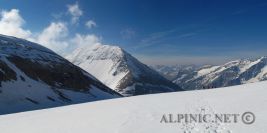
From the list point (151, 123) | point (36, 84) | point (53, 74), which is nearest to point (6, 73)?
point (36, 84)

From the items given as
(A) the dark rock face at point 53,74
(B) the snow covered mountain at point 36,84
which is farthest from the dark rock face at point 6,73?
(A) the dark rock face at point 53,74

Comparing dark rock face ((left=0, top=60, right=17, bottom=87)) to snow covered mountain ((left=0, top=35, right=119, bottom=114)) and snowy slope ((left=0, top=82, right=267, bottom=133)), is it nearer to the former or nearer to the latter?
snow covered mountain ((left=0, top=35, right=119, bottom=114))

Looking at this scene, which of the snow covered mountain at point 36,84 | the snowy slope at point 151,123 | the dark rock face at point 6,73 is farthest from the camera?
the dark rock face at point 6,73

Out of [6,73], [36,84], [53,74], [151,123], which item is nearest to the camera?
[151,123]

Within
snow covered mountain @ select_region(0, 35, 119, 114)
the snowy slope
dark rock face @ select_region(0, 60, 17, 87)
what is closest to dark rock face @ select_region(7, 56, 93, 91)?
snow covered mountain @ select_region(0, 35, 119, 114)

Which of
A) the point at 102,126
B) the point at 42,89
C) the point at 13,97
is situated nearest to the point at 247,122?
the point at 102,126

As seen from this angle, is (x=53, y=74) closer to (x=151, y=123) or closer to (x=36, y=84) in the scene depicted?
(x=36, y=84)

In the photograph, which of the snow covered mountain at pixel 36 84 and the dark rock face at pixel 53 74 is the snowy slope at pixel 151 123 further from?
the dark rock face at pixel 53 74

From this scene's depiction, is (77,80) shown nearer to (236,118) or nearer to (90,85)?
(90,85)
